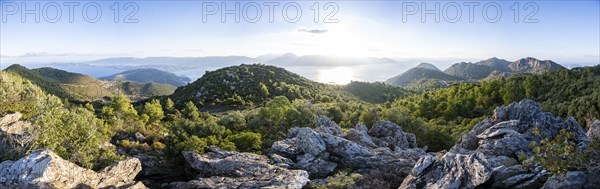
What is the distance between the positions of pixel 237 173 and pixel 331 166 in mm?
7558

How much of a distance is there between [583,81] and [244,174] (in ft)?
343

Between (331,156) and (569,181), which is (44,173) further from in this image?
(569,181)

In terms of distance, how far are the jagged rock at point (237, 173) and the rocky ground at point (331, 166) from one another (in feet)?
0.21

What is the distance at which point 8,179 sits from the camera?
51.3ft

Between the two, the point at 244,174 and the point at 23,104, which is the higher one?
the point at 23,104

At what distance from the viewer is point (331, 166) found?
26.5 meters

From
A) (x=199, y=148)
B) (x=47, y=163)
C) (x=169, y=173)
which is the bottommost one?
(x=169, y=173)

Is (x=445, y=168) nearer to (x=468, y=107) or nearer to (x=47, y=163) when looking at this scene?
(x=47, y=163)

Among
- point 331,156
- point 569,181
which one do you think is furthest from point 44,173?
point 569,181

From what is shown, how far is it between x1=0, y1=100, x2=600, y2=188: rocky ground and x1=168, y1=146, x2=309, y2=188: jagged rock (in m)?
0.06

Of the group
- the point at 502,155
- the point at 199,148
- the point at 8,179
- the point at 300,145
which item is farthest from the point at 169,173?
the point at 502,155

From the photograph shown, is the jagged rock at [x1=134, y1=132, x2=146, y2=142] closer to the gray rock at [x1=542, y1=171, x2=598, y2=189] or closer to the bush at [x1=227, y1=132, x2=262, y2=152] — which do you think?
the bush at [x1=227, y1=132, x2=262, y2=152]

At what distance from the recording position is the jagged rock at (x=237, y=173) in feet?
68.7

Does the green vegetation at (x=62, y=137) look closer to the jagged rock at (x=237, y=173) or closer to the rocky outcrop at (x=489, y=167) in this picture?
the jagged rock at (x=237, y=173)
